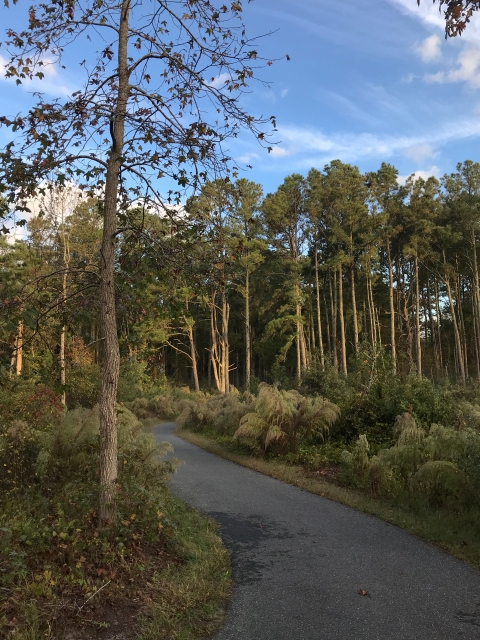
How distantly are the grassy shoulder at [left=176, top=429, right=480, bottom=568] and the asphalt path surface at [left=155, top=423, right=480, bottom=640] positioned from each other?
20 cm

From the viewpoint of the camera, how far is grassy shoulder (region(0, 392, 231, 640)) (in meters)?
3.57

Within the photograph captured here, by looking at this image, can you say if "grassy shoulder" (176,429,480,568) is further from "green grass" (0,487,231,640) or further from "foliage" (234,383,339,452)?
"green grass" (0,487,231,640)

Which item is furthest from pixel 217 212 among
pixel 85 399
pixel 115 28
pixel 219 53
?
pixel 85 399

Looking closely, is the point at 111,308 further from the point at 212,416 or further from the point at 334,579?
the point at 212,416

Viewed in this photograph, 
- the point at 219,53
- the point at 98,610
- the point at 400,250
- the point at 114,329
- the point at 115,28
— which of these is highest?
the point at 400,250

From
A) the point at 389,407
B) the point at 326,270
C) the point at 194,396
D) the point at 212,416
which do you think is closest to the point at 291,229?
the point at 326,270

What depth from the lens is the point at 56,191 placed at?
5066 mm

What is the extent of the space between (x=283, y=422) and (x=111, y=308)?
7.83 meters

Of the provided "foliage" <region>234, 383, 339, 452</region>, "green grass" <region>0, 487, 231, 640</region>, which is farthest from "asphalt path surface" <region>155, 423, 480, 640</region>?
"foliage" <region>234, 383, 339, 452</region>

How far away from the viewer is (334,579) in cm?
474

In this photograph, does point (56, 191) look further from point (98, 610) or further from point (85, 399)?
point (85, 399)

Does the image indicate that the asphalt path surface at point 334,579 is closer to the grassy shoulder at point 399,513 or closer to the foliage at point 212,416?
the grassy shoulder at point 399,513

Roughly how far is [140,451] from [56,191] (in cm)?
363

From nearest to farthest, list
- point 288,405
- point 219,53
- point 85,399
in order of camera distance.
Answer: point 219,53
point 288,405
point 85,399
